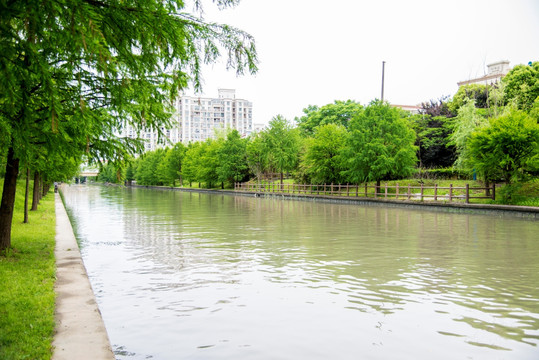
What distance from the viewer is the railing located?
104ft

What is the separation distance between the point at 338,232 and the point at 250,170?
5519 cm

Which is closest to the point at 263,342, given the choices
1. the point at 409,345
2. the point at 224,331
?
the point at 224,331

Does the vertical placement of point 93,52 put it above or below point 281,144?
below

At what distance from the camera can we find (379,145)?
3838 cm

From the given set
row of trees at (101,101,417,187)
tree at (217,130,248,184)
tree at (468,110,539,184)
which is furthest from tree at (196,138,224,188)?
tree at (468,110,539,184)

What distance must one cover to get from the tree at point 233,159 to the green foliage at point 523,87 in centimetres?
3808

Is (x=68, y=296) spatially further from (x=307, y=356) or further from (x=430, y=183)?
(x=430, y=183)

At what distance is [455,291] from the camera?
859cm

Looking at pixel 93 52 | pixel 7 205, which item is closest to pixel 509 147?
pixel 7 205

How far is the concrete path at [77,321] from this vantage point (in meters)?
4.91

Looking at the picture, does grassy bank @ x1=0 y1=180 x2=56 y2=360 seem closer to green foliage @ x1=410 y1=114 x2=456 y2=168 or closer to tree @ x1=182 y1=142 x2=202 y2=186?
green foliage @ x1=410 y1=114 x2=456 y2=168

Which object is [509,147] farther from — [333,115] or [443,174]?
[333,115]

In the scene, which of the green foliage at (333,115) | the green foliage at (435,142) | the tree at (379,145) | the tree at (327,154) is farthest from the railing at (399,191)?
the green foliage at (333,115)

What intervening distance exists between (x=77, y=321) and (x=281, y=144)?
53285mm
